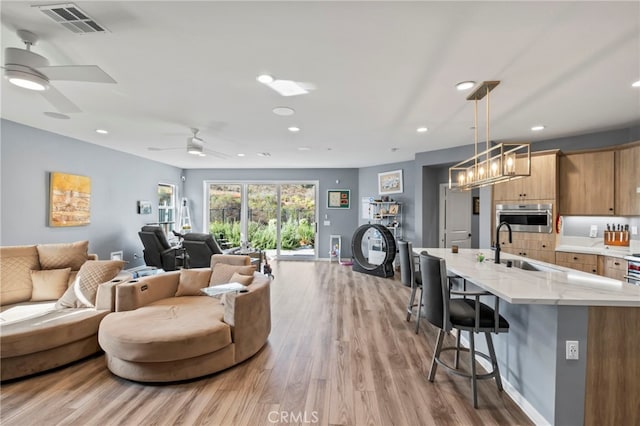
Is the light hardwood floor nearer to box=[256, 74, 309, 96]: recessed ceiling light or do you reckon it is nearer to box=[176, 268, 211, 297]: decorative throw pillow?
box=[176, 268, 211, 297]: decorative throw pillow

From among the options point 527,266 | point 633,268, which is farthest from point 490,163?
point 633,268

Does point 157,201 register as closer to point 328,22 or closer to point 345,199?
point 345,199

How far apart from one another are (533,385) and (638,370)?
58 centimetres

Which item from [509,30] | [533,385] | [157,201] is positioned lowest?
[533,385]

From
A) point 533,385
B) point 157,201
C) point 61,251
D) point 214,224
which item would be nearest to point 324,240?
point 214,224

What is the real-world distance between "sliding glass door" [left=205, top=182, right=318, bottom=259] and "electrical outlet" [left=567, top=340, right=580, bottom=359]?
6554mm

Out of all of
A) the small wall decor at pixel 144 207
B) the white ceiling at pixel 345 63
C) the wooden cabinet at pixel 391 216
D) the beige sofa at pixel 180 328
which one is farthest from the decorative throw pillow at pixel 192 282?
the wooden cabinet at pixel 391 216

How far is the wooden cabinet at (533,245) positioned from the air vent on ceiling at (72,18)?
5.57 m

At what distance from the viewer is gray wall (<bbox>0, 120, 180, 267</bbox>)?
402cm

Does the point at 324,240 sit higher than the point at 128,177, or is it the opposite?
the point at 128,177

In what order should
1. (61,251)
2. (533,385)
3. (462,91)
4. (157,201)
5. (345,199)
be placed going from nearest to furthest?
(533,385), (462,91), (61,251), (157,201), (345,199)

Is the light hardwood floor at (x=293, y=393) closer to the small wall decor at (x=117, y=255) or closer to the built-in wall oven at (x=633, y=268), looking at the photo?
the built-in wall oven at (x=633, y=268)

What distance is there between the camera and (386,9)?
1694 millimetres

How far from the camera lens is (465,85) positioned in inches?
105
